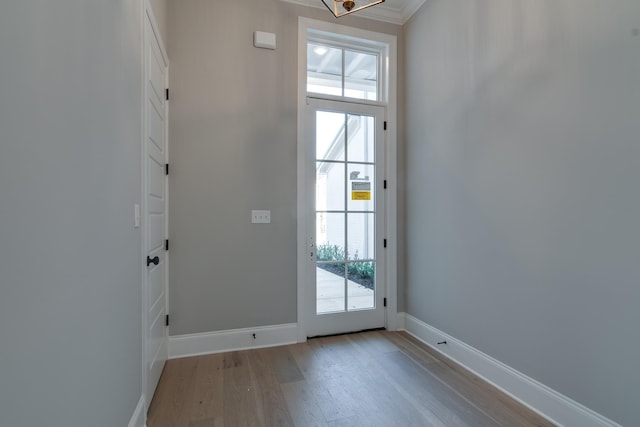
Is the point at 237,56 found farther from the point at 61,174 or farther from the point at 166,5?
the point at 61,174

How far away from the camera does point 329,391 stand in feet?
7.13

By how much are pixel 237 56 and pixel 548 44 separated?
7.73 feet

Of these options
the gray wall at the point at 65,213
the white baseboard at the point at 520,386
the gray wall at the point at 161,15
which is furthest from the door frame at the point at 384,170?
the gray wall at the point at 65,213

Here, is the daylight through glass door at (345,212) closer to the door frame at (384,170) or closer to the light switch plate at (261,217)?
the door frame at (384,170)


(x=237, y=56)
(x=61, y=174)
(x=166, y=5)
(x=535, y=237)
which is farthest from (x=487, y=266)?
(x=166, y=5)

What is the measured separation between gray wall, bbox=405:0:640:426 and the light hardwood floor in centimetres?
35

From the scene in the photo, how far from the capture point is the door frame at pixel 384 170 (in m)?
3.02

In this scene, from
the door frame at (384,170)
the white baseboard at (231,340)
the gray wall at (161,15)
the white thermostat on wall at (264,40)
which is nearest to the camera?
the gray wall at (161,15)

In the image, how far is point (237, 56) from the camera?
2.84 metres

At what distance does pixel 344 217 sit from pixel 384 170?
665 millimetres

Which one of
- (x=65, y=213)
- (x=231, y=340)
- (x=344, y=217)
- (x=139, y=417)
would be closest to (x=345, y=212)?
(x=344, y=217)

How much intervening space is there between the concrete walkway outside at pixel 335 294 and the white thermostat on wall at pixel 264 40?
216 centimetres

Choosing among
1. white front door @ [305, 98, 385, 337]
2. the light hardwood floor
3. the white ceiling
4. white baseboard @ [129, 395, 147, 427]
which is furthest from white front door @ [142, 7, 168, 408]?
the white ceiling

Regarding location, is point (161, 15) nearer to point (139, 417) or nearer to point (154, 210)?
point (154, 210)
